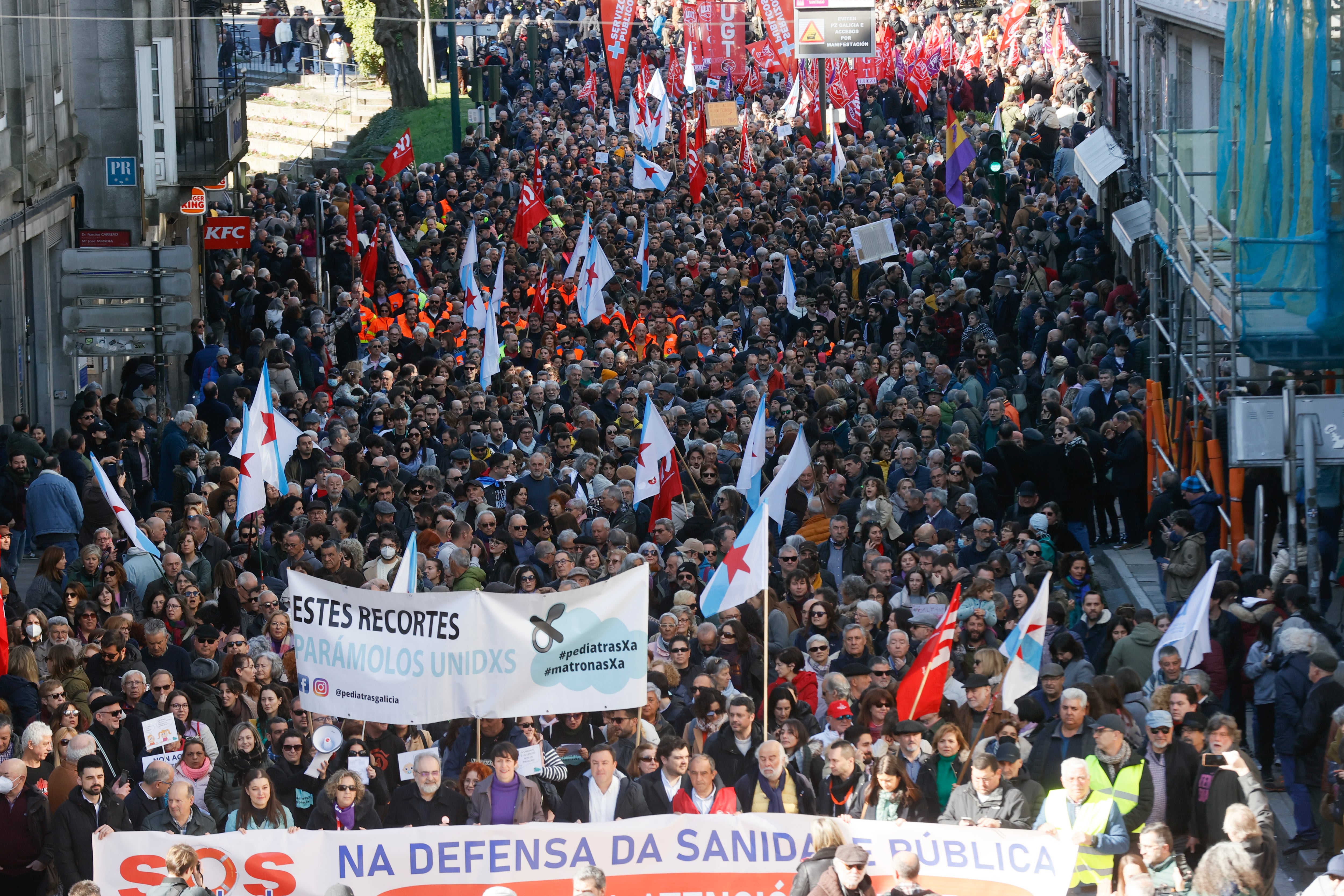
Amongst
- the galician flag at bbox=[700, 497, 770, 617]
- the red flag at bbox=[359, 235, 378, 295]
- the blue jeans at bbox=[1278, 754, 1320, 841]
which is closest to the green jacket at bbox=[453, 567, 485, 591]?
the galician flag at bbox=[700, 497, 770, 617]

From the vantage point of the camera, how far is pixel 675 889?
33.8 ft

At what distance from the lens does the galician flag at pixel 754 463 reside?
16.8 m

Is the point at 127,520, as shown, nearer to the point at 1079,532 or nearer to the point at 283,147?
the point at 1079,532

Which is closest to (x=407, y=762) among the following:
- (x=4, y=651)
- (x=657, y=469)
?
(x=4, y=651)

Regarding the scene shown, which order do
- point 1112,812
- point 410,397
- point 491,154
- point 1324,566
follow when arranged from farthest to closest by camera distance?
point 491,154
point 410,397
point 1324,566
point 1112,812

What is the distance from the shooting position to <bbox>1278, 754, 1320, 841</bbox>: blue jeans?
1197 centimetres

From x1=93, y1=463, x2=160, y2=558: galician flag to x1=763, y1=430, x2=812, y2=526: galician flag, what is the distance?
14.7 ft

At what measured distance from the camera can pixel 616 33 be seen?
41062 mm

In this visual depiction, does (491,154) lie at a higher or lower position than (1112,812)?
higher

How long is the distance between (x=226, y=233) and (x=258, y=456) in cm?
1287

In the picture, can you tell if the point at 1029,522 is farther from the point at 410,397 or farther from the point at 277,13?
the point at 277,13

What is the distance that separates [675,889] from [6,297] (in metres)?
16.4

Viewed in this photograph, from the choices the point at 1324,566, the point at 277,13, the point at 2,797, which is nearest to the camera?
the point at 2,797

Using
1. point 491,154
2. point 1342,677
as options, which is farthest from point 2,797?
point 491,154
